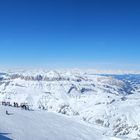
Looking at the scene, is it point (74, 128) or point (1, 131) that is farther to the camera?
point (74, 128)

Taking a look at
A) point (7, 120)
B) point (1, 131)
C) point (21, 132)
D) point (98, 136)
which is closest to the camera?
point (1, 131)

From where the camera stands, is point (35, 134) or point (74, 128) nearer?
point (35, 134)

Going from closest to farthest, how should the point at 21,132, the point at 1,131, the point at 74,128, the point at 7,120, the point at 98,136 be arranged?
the point at 1,131
the point at 21,132
the point at 7,120
the point at 98,136
the point at 74,128

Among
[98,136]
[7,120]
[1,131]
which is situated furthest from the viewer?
[98,136]

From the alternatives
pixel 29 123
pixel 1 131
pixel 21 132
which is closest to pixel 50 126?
pixel 29 123

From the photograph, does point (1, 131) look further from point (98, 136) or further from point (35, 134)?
point (98, 136)

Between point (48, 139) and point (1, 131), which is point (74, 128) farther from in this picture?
point (1, 131)

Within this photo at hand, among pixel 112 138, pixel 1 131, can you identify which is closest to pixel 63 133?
pixel 112 138

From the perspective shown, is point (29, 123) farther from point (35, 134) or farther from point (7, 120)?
point (35, 134)
